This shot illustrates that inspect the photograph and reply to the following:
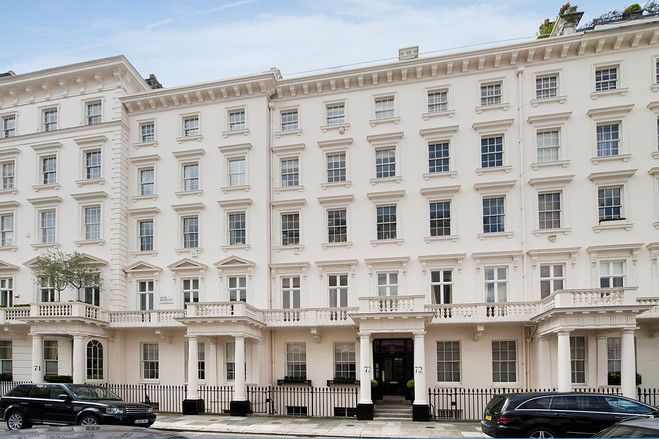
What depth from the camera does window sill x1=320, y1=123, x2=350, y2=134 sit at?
1091 inches

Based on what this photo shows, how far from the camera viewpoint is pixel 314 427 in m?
20.7

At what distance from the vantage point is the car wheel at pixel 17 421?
722 inches

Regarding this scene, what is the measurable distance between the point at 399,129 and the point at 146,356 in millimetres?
16776

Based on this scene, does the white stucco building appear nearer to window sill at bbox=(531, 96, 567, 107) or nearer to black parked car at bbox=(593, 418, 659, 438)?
window sill at bbox=(531, 96, 567, 107)

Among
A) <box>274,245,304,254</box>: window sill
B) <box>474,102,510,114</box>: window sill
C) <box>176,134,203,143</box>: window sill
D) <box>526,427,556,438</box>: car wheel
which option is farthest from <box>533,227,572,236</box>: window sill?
<box>176,134,203,143</box>: window sill

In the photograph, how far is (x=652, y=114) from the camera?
24375 millimetres

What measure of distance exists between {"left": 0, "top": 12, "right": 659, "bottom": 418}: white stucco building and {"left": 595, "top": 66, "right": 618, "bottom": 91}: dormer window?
0.31 feet

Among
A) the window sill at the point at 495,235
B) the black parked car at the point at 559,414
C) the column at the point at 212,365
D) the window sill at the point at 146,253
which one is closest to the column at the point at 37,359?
the window sill at the point at 146,253

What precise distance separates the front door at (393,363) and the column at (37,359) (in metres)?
15.4

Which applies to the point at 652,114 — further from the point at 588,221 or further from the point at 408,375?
the point at 408,375

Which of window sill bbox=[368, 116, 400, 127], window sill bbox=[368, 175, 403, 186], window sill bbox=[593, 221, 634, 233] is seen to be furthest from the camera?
window sill bbox=[368, 116, 400, 127]

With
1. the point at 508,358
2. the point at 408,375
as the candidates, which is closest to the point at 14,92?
the point at 408,375

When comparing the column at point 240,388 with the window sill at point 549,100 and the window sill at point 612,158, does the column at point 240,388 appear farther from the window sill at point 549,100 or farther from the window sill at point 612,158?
the window sill at point 612,158

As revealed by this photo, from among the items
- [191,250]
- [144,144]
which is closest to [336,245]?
[191,250]
